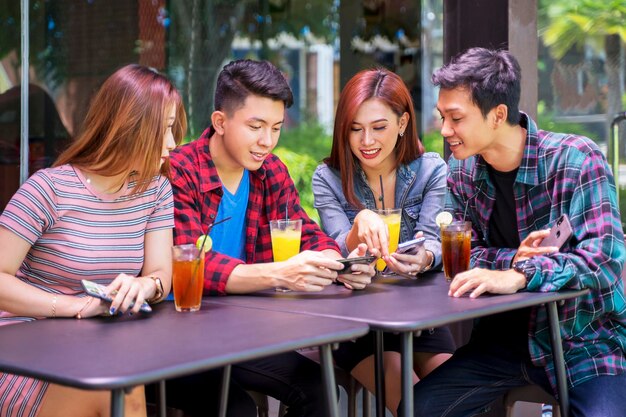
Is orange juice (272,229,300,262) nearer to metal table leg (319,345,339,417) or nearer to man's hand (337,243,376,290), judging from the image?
man's hand (337,243,376,290)

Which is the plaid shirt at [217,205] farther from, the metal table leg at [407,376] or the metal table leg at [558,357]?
the metal table leg at [558,357]

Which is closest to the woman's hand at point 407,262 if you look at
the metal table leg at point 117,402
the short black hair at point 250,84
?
the short black hair at point 250,84

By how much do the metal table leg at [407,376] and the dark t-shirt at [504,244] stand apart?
65cm

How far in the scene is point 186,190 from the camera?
313 centimetres

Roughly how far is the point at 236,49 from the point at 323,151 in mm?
999

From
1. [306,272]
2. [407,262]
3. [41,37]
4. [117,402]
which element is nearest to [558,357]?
[407,262]

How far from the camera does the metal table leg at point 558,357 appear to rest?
295 centimetres

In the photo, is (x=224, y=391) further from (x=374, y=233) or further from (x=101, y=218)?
(x=374, y=233)

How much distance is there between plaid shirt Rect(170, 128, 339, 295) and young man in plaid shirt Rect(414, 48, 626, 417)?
21.7 inches

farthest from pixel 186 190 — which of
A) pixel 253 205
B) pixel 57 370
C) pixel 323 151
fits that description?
pixel 323 151

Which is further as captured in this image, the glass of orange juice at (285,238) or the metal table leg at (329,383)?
the glass of orange juice at (285,238)

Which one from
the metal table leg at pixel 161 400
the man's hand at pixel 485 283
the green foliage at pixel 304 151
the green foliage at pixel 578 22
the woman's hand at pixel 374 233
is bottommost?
the metal table leg at pixel 161 400

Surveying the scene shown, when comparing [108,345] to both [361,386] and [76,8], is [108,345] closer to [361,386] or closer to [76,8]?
[361,386]

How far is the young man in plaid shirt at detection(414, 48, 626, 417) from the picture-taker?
2963 millimetres
